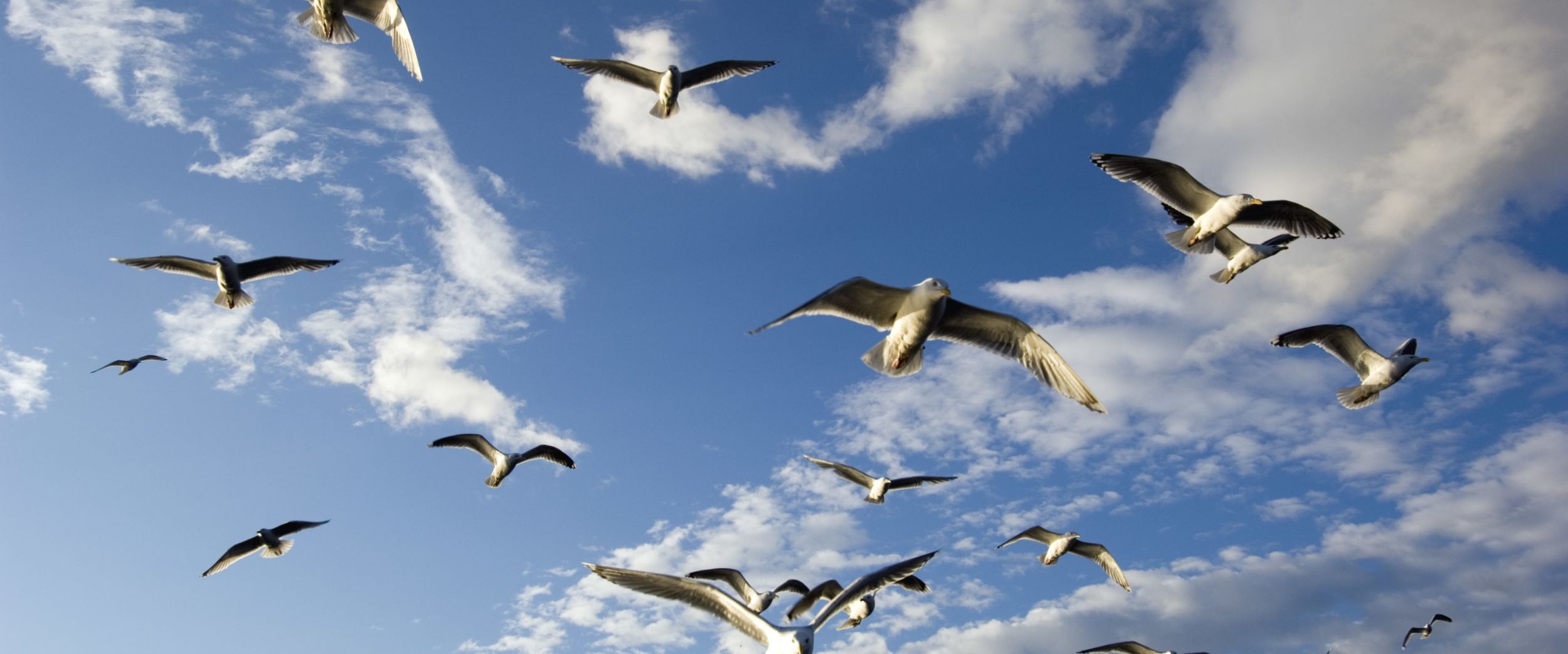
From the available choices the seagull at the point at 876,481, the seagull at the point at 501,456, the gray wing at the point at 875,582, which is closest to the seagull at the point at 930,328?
the gray wing at the point at 875,582

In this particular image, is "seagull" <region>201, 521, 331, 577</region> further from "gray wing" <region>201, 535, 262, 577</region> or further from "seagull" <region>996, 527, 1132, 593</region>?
"seagull" <region>996, 527, 1132, 593</region>

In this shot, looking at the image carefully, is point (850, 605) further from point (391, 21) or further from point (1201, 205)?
point (391, 21)

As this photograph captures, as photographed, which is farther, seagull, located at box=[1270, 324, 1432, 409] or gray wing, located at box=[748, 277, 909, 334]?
seagull, located at box=[1270, 324, 1432, 409]

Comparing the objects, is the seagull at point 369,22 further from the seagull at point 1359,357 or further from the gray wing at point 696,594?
the seagull at point 1359,357

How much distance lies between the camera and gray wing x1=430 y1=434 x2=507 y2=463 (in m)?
22.7

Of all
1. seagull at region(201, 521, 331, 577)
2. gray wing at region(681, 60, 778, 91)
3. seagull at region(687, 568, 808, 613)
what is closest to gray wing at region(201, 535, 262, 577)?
seagull at region(201, 521, 331, 577)

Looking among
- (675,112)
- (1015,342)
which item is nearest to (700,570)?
(675,112)

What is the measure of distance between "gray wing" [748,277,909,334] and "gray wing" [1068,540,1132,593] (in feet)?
46.3

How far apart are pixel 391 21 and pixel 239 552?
39.5ft

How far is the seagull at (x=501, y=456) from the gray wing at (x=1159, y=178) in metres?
13.0

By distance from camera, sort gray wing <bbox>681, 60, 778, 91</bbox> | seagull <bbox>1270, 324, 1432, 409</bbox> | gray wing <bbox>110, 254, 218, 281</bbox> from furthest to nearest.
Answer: gray wing <bbox>681, 60, 778, 91</bbox>, gray wing <bbox>110, 254, 218, 281</bbox>, seagull <bbox>1270, 324, 1432, 409</bbox>

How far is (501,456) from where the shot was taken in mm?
23188

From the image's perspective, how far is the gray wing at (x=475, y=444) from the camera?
22656 mm

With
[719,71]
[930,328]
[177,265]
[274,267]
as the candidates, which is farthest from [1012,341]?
[177,265]
